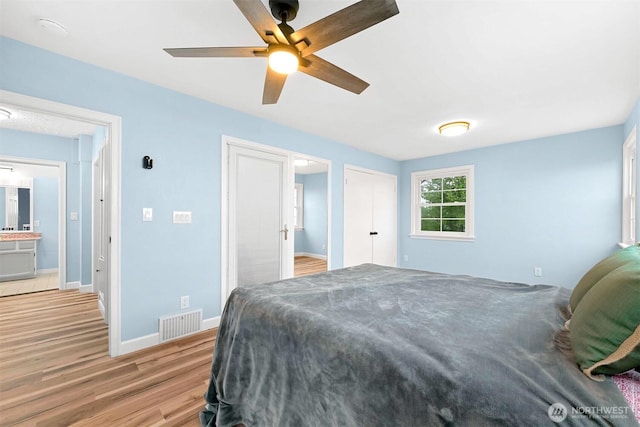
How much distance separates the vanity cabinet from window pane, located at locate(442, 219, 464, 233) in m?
7.91

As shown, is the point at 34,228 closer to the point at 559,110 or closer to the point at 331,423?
the point at 331,423

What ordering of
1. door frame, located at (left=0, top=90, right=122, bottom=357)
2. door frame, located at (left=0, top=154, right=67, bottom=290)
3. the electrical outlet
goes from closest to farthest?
door frame, located at (left=0, top=90, right=122, bottom=357) < the electrical outlet < door frame, located at (left=0, top=154, right=67, bottom=290)

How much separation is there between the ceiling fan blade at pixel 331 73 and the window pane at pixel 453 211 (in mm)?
3863

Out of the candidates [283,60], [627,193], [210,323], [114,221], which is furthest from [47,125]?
[627,193]

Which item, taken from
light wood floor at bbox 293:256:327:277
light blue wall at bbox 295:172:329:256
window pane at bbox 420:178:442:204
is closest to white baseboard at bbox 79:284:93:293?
light wood floor at bbox 293:256:327:277

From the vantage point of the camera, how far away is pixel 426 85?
248 cm

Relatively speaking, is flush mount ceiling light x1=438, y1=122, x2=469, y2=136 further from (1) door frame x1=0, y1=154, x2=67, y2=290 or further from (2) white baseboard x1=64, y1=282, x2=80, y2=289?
(2) white baseboard x1=64, y1=282, x2=80, y2=289

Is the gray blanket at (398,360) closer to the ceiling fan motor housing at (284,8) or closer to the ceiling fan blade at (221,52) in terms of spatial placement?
Answer: the ceiling fan blade at (221,52)

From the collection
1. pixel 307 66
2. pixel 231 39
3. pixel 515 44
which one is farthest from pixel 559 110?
pixel 231 39

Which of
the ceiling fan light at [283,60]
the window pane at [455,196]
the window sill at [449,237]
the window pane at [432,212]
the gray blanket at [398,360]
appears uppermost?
the ceiling fan light at [283,60]

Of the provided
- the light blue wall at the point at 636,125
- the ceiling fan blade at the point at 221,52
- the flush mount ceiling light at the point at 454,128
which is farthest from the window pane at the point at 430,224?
the ceiling fan blade at the point at 221,52

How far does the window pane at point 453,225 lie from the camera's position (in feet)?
16.3

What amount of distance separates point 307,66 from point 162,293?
2.41m

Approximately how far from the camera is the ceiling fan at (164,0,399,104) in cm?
120
